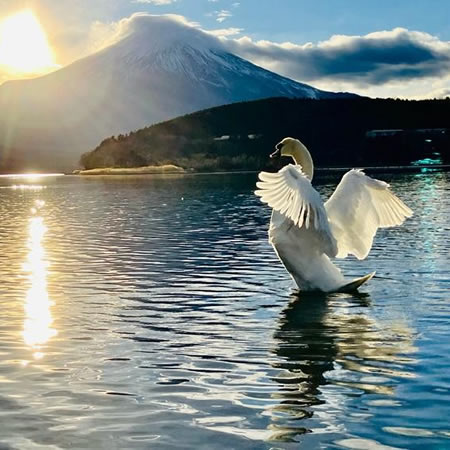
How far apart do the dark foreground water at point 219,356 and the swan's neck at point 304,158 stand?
2.76m

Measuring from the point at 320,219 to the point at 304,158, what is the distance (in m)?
4.06

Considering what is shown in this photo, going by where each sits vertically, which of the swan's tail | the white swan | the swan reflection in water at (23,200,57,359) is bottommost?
the swan reflection in water at (23,200,57,359)

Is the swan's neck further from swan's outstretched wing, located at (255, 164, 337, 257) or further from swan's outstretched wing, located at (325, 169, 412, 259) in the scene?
swan's outstretched wing, located at (255, 164, 337, 257)

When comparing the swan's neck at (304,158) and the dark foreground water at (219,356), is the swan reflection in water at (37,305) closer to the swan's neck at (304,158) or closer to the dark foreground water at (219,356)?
the dark foreground water at (219,356)

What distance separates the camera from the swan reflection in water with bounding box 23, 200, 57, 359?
1406cm

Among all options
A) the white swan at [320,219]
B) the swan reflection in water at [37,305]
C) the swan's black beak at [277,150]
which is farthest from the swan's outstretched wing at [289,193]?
the swan's black beak at [277,150]

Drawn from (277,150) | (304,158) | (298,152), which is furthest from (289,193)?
(277,150)

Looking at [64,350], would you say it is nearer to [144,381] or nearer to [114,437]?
[144,381]

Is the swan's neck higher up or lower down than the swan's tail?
higher up

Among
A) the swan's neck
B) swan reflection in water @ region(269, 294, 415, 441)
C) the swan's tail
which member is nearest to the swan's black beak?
the swan's neck

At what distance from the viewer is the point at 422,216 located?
4147cm

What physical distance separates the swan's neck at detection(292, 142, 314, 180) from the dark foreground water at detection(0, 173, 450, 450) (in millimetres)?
2762

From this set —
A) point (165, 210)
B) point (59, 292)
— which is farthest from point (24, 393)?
point (165, 210)

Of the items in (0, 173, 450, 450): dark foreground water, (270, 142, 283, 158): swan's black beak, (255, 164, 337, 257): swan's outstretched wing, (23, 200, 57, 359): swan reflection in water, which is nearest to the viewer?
(0, 173, 450, 450): dark foreground water
